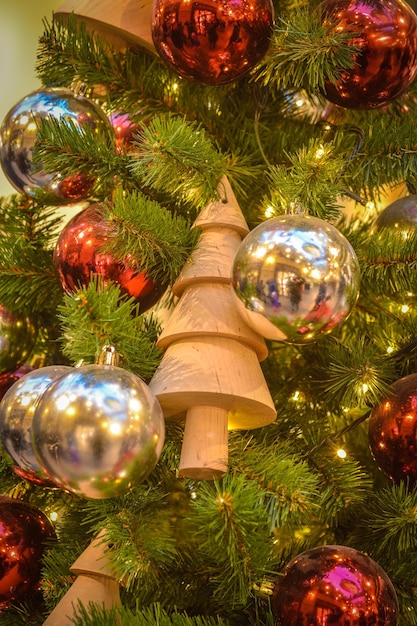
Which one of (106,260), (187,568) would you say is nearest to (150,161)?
(106,260)

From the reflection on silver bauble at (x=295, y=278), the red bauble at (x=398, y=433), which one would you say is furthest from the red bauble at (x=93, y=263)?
the red bauble at (x=398, y=433)

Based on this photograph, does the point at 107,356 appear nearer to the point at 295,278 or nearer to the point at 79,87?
the point at 295,278

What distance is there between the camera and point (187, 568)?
0.64 metres

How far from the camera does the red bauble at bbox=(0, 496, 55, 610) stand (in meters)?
0.66

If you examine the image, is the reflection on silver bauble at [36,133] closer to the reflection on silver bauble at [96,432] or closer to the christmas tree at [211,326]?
the christmas tree at [211,326]

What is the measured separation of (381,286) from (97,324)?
1.01 ft

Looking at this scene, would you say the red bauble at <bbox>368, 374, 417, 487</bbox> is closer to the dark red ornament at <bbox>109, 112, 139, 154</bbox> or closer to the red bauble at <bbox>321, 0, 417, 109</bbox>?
the red bauble at <bbox>321, 0, 417, 109</bbox>

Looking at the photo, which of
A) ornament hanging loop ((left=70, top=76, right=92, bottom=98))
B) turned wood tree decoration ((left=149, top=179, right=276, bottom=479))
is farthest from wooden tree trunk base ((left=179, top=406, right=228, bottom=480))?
ornament hanging loop ((left=70, top=76, right=92, bottom=98))

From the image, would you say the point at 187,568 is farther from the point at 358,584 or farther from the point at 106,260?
the point at 106,260

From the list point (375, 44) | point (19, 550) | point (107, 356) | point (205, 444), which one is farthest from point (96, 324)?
point (375, 44)

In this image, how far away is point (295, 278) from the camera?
1.82 ft

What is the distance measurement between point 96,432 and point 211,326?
0.53 ft

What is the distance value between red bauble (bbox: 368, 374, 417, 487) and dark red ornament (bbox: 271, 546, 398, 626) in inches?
4.6

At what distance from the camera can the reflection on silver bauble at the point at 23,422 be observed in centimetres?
64
